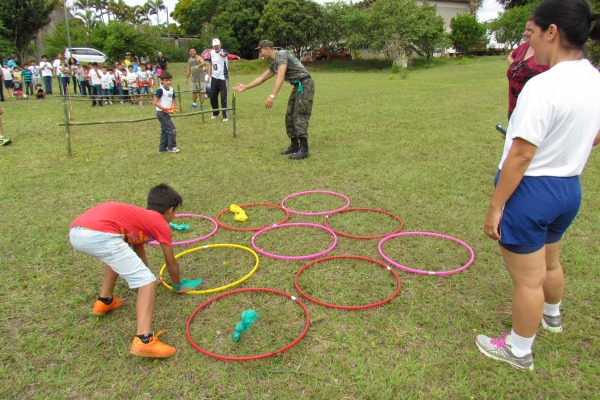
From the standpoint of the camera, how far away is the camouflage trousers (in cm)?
719

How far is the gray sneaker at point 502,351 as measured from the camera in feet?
8.61

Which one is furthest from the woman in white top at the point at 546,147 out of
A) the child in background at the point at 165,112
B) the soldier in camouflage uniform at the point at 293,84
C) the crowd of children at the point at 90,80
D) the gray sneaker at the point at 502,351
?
the crowd of children at the point at 90,80

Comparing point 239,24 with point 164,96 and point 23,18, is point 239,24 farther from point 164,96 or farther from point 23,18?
point 164,96

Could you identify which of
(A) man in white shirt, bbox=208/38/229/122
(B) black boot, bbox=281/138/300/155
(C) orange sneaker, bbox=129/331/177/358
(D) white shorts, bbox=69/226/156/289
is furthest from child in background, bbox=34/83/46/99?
(C) orange sneaker, bbox=129/331/177/358

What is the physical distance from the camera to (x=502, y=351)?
270 cm

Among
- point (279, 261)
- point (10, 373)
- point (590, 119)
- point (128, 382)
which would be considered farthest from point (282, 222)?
point (590, 119)

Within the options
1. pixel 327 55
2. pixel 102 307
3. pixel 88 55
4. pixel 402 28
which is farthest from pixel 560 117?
pixel 327 55

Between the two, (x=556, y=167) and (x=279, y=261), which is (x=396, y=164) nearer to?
(x=279, y=261)

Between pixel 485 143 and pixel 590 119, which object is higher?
pixel 590 119

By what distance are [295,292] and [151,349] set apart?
4.10 feet

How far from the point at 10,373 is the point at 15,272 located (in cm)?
Answer: 145

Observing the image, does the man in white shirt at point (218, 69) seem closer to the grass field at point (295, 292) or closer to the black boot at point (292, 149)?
the grass field at point (295, 292)

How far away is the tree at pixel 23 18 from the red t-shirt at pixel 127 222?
112ft

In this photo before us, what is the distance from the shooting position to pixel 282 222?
16.0 ft
